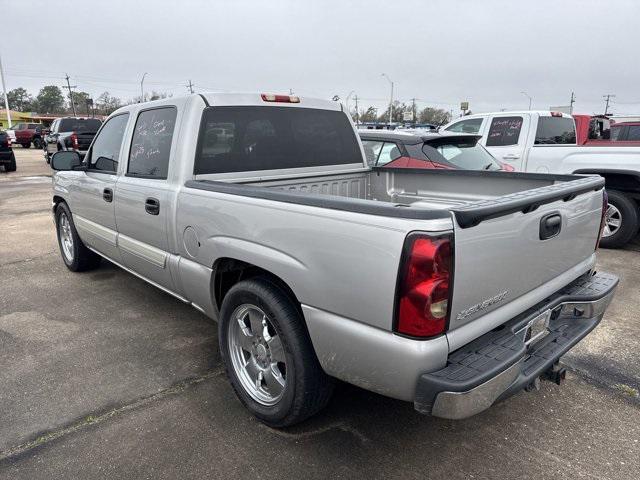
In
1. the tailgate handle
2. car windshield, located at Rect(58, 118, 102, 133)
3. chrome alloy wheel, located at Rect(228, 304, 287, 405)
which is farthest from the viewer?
car windshield, located at Rect(58, 118, 102, 133)

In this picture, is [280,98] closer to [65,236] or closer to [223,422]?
[223,422]

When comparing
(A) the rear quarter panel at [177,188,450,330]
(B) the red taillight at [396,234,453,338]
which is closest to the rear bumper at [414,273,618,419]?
(B) the red taillight at [396,234,453,338]

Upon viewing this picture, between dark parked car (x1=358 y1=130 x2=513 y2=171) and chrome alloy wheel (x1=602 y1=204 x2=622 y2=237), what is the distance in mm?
1583

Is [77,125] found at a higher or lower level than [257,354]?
higher

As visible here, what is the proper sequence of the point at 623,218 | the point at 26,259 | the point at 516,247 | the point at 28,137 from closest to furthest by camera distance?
the point at 516,247 → the point at 26,259 → the point at 623,218 → the point at 28,137

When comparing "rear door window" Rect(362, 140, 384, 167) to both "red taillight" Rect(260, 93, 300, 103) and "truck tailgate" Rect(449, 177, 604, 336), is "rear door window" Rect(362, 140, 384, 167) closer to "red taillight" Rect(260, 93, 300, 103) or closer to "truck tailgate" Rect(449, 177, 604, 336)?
"red taillight" Rect(260, 93, 300, 103)

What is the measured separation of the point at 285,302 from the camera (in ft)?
8.45

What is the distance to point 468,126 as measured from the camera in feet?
31.2

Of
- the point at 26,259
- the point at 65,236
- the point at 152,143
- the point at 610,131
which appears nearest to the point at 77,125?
the point at 26,259

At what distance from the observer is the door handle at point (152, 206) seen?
3.48m

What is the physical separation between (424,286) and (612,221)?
6087 mm

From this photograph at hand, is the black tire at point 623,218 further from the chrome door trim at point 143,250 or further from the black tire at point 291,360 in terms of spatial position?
the chrome door trim at point 143,250

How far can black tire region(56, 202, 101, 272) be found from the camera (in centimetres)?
545

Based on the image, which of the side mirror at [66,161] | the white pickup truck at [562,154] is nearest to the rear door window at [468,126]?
the white pickup truck at [562,154]
